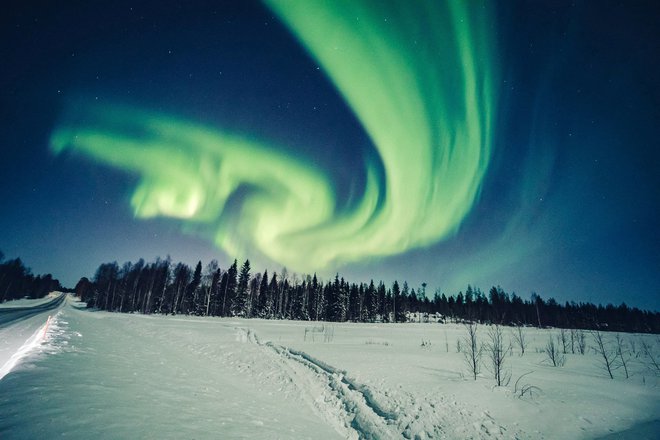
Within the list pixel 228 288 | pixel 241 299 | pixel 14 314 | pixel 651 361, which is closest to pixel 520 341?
pixel 651 361

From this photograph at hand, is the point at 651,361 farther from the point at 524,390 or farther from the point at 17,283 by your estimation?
the point at 17,283

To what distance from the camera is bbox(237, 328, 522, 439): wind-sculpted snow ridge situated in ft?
21.8

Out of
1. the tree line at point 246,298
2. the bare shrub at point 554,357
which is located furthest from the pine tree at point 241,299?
the bare shrub at point 554,357

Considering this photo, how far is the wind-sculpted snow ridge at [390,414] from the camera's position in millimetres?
6656

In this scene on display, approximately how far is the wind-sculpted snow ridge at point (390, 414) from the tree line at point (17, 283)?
98167 millimetres

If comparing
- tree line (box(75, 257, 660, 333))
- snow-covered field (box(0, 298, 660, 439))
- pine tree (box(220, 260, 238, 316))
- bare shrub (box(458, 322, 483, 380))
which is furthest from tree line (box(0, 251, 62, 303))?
bare shrub (box(458, 322, 483, 380))

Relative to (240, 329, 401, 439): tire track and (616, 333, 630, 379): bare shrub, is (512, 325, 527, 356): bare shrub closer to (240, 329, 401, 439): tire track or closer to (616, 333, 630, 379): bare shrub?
(616, 333, 630, 379): bare shrub

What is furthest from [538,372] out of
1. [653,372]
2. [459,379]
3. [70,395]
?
[70,395]

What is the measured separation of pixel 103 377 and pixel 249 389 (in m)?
4.37

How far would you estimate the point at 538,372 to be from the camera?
12.4 meters

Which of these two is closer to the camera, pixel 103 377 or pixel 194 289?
pixel 103 377

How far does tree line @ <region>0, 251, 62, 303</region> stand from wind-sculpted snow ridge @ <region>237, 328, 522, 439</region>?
322 ft

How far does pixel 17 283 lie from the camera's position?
263 ft

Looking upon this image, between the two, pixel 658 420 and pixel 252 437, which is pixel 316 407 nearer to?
pixel 252 437
